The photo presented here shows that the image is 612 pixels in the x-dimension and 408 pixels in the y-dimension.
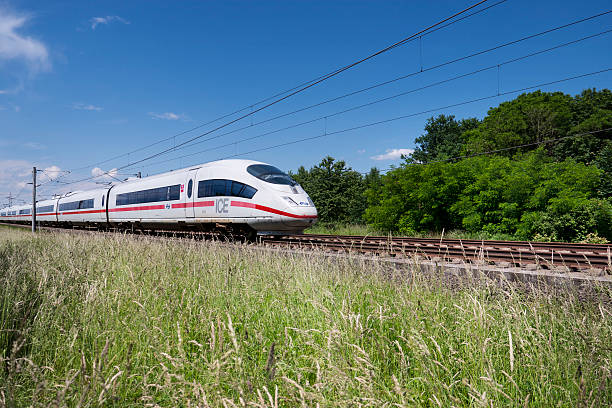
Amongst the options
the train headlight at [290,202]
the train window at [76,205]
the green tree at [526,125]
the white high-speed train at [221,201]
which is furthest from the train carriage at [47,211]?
the green tree at [526,125]

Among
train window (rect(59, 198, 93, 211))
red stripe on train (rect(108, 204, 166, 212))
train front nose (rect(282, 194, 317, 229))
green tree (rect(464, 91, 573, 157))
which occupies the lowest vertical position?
train front nose (rect(282, 194, 317, 229))

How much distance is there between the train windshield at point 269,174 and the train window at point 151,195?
175 inches

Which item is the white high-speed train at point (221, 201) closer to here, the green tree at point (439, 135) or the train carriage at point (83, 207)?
the train carriage at point (83, 207)

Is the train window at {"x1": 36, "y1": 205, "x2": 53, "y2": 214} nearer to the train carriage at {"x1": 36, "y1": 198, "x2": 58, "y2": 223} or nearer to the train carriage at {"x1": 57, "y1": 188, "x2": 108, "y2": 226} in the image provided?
the train carriage at {"x1": 36, "y1": 198, "x2": 58, "y2": 223}

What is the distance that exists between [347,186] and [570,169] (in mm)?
23428

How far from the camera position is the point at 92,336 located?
8.46 feet

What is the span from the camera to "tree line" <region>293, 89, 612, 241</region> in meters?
15.4

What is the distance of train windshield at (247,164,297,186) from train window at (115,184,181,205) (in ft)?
14.6

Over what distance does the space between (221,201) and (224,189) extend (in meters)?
0.44

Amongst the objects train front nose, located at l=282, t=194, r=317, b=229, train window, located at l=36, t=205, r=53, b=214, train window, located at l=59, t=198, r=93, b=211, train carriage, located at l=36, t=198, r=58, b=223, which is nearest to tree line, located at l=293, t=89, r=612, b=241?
train front nose, located at l=282, t=194, r=317, b=229

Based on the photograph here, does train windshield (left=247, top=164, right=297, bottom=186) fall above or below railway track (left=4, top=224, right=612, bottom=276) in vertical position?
above

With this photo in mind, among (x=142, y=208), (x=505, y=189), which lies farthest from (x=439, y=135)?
(x=142, y=208)

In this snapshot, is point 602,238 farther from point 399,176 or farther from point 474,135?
point 474,135

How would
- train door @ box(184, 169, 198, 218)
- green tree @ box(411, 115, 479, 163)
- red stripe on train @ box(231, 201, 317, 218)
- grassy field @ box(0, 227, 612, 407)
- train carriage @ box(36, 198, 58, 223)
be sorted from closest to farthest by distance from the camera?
grassy field @ box(0, 227, 612, 407)
red stripe on train @ box(231, 201, 317, 218)
train door @ box(184, 169, 198, 218)
train carriage @ box(36, 198, 58, 223)
green tree @ box(411, 115, 479, 163)
